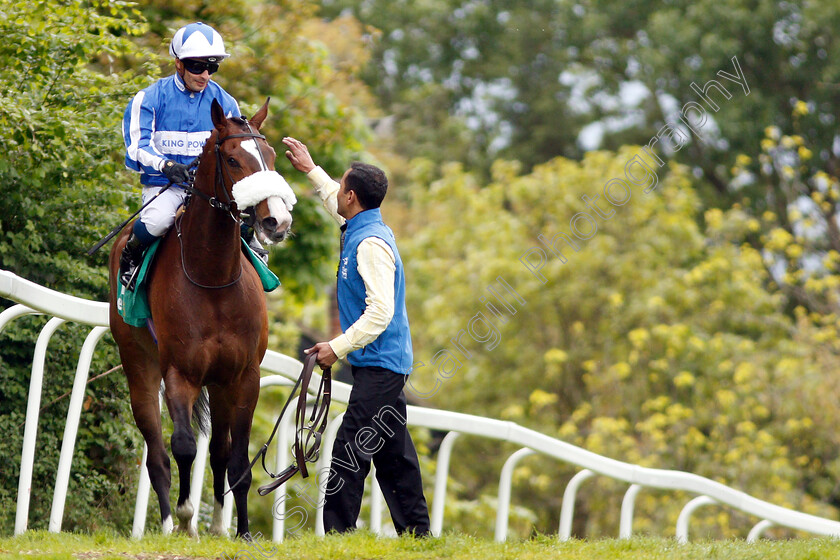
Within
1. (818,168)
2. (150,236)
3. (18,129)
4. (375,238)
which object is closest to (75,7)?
(18,129)

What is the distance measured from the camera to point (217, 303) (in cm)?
522

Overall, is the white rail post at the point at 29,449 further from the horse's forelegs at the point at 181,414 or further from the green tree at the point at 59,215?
the horse's forelegs at the point at 181,414

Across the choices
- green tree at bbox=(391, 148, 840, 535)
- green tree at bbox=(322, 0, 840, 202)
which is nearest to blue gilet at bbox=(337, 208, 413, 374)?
green tree at bbox=(391, 148, 840, 535)

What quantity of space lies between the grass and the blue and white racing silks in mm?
1957

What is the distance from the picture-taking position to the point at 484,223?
→ 61.0 feet

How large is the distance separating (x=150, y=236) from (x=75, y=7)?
2.48 m

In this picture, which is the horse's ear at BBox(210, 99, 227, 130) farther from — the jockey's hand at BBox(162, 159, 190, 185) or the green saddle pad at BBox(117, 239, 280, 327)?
the green saddle pad at BBox(117, 239, 280, 327)

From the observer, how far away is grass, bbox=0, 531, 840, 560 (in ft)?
16.0

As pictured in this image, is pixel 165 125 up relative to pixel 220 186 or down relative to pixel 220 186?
up

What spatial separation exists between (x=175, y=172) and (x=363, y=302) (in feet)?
3.92

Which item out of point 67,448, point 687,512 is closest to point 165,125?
point 67,448

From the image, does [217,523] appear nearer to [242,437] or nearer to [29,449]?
[242,437]

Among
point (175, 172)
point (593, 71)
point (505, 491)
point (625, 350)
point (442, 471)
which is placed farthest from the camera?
point (593, 71)

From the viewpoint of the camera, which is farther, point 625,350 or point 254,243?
point 625,350
